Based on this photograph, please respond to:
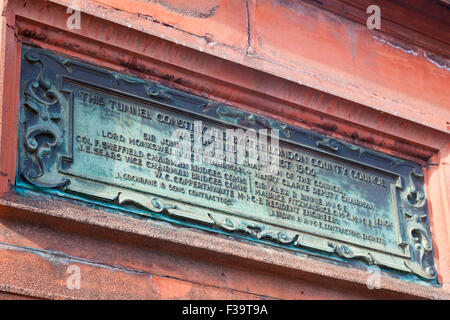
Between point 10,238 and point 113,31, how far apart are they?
1504 mm

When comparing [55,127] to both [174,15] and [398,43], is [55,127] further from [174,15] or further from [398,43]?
[398,43]

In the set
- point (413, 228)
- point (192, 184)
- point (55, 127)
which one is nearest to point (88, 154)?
point (55, 127)

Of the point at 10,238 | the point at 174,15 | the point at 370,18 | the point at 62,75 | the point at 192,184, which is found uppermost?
the point at 370,18

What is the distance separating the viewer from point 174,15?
19.3ft

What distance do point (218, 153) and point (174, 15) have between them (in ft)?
3.01

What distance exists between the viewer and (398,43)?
6.94 m

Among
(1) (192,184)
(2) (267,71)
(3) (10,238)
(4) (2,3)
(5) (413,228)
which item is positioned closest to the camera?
(3) (10,238)

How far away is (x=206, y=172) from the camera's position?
18.5ft

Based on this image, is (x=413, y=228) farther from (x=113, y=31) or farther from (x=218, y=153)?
(x=113, y=31)

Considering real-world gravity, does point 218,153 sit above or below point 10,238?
above

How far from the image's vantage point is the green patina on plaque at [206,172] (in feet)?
17.1

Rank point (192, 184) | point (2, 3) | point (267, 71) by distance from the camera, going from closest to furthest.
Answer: point (2, 3)
point (192, 184)
point (267, 71)

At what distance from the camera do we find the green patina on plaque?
5199mm

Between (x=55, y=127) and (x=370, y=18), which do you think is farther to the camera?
(x=370, y=18)
